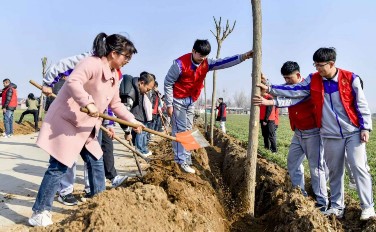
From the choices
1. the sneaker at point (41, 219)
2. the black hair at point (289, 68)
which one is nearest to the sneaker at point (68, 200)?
the sneaker at point (41, 219)

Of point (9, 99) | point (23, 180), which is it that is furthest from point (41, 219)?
point (9, 99)

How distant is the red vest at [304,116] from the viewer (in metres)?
4.45

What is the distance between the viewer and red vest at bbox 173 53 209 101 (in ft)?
16.9

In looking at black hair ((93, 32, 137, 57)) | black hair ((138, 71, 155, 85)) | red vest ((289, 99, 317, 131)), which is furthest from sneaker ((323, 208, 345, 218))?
black hair ((138, 71, 155, 85))

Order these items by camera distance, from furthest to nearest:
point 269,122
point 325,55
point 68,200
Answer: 1. point 269,122
2. point 68,200
3. point 325,55

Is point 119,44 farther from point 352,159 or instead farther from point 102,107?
point 352,159

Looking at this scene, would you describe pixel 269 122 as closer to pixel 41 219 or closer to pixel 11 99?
pixel 41 219

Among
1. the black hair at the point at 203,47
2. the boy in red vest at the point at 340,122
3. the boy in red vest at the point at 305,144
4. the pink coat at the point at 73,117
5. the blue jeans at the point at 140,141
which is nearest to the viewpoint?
the pink coat at the point at 73,117

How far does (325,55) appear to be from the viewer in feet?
12.6

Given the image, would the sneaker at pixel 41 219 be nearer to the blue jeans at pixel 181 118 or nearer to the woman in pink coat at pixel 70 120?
the woman in pink coat at pixel 70 120

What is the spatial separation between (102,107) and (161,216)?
1346mm

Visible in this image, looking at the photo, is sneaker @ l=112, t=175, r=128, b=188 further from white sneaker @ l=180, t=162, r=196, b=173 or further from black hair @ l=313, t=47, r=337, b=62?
black hair @ l=313, t=47, r=337, b=62

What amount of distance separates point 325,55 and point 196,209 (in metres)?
2.13

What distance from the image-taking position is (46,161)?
25.4 feet
